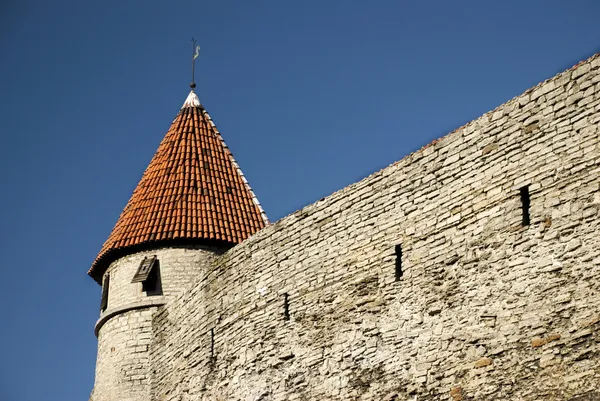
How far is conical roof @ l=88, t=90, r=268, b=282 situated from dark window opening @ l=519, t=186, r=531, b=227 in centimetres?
780

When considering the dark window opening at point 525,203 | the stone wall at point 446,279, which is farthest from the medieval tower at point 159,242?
the dark window opening at point 525,203

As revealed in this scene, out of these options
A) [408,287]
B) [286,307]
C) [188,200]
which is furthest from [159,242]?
[408,287]

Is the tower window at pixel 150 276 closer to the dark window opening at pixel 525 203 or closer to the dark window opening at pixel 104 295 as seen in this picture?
the dark window opening at pixel 104 295

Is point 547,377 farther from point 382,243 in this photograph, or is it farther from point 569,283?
point 382,243

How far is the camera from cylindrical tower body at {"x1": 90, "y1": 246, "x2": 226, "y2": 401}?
20.5 meters

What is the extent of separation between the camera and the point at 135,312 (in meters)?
20.9

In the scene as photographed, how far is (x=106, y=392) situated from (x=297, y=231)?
4.90 meters

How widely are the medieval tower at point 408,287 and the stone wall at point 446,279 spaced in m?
0.02

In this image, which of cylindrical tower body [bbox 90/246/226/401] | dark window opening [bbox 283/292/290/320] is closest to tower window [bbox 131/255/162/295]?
cylindrical tower body [bbox 90/246/226/401]

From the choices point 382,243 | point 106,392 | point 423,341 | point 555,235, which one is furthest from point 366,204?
point 106,392

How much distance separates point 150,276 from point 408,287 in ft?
21.2

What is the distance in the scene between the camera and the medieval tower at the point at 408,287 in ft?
44.8

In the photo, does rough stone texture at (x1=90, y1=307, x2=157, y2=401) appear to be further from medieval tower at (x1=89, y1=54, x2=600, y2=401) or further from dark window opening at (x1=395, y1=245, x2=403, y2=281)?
dark window opening at (x1=395, y1=245, x2=403, y2=281)

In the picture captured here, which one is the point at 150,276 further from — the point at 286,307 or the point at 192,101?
the point at 192,101
